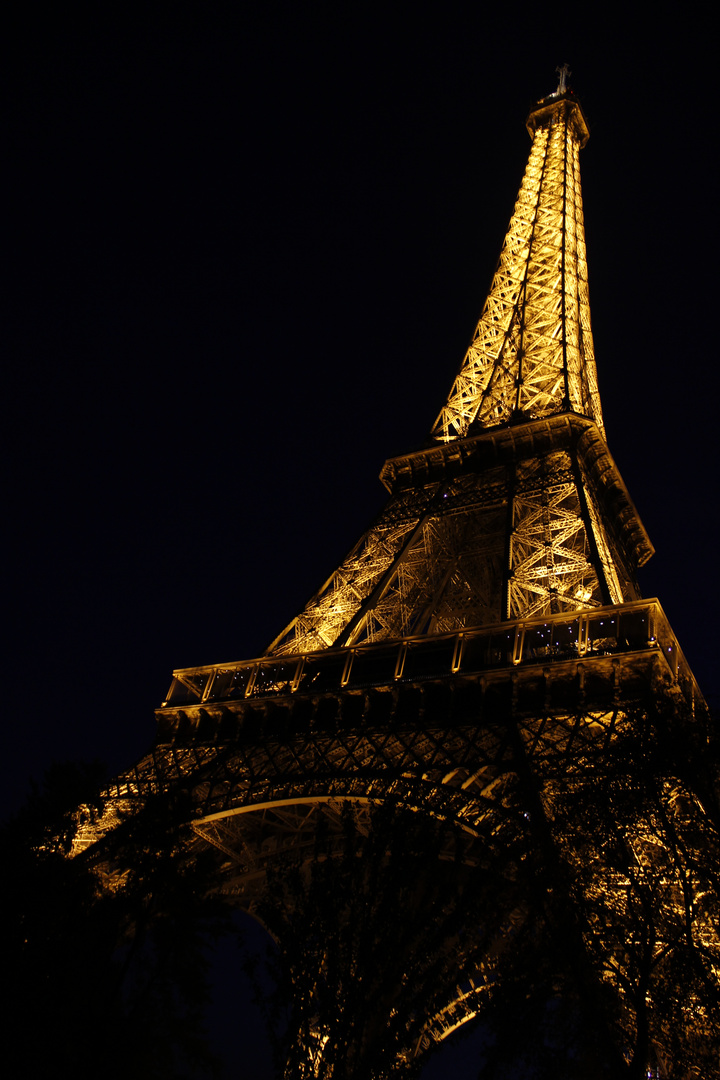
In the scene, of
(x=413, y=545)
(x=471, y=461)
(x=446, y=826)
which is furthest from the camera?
(x=471, y=461)

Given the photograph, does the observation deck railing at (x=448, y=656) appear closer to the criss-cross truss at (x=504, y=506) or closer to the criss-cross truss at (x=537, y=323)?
the criss-cross truss at (x=504, y=506)

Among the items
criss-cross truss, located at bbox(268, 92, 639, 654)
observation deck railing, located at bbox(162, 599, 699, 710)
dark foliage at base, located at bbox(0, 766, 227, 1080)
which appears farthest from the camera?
criss-cross truss, located at bbox(268, 92, 639, 654)

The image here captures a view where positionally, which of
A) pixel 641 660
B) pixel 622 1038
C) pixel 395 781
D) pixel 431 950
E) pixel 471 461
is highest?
pixel 471 461

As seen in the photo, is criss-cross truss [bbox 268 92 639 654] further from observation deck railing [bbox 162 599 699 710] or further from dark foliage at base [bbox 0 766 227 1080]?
dark foliage at base [bbox 0 766 227 1080]

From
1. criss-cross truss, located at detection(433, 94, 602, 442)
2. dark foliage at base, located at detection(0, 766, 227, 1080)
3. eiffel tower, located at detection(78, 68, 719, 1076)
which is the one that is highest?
criss-cross truss, located at detection(433, 94, 602, 442)

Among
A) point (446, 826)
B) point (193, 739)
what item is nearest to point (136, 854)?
point (193, 739)

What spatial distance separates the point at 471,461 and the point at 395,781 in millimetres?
16776

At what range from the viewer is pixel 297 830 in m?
22.8

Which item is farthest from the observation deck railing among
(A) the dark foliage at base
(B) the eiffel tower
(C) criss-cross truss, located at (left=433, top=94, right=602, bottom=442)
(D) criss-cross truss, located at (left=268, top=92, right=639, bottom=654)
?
(C) criss-cross truss, located at (left=433, top=94, right=602, bottom=442)

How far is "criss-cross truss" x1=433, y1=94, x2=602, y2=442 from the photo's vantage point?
1369 inches

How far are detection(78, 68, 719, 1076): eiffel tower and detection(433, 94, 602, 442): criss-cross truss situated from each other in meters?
0.18

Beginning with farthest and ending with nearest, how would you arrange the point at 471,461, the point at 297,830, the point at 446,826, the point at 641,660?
the point at 471,461
the point at 297,830
the point at 641,660
the point at 446,826

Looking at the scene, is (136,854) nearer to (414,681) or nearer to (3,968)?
(3,968)

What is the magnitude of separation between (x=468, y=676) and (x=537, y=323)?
77.3ft
